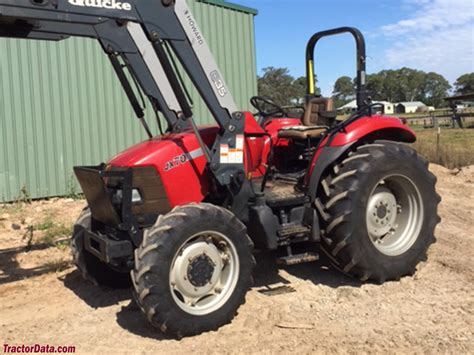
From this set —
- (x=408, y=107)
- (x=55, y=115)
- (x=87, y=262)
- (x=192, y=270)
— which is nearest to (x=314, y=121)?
(x=192, y=270)

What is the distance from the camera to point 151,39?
13.8 feet

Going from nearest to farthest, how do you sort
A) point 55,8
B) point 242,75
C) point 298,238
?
point 55,8, point 298,238, point 242,75

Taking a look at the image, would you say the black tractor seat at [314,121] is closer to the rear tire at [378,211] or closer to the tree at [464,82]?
the rear tire at [378,211]

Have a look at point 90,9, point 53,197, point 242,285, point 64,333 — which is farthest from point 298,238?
point 53,197

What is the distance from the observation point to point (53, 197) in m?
9.63

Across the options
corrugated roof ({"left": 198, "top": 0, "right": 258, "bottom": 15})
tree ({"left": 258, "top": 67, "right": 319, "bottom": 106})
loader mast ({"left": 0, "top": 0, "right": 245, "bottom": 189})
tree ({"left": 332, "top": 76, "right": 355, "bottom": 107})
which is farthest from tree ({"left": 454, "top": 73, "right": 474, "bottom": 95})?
loader mast ({"left": 0, "top": 0, "right": 245, "bottom": 189})

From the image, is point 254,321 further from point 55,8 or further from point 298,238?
point 55,8

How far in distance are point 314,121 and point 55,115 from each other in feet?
18.6

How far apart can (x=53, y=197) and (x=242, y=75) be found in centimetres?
509

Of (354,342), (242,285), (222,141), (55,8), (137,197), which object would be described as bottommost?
(354,342)

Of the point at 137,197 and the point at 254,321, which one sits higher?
the point at 137,197

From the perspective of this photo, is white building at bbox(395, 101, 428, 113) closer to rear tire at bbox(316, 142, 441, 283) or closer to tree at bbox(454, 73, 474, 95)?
tree at bbox(454, 73, 474, 95)

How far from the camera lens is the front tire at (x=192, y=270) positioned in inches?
150

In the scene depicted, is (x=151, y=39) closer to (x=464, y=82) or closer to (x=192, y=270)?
(x=192, y=270)
